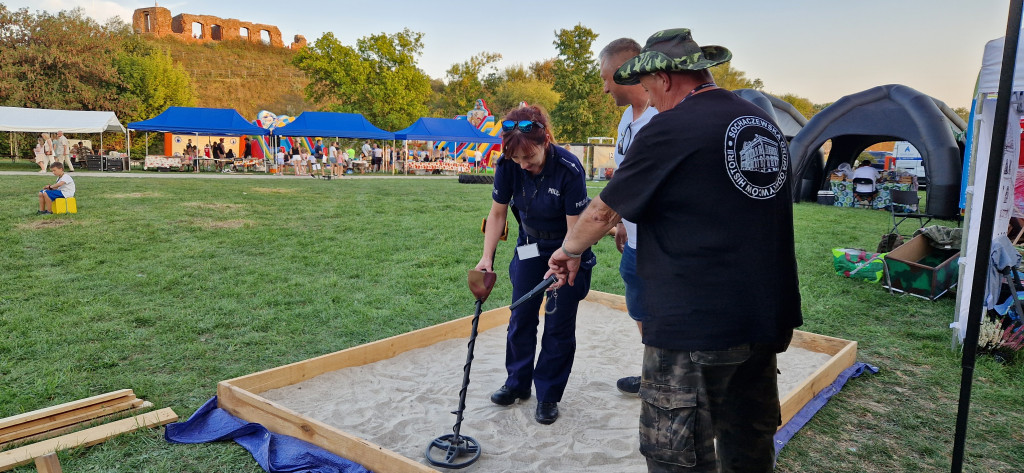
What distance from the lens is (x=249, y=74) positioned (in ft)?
258

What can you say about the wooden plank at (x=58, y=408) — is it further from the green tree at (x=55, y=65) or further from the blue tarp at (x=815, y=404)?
the green tree at (x=55, y=65)

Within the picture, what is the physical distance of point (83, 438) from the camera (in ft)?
9.73

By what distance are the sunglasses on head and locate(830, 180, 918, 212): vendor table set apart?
54.8 ft

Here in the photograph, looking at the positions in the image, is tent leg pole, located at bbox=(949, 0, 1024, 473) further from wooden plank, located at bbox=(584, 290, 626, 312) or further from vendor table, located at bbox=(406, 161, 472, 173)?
vendor table, located at bbox=(406, 161, 472, 173)

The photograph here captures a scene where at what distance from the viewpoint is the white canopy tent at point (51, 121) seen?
23844mm

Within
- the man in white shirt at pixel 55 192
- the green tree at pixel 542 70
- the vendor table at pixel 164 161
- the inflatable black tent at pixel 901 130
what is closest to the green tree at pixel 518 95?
the green tree at pixel 542 70

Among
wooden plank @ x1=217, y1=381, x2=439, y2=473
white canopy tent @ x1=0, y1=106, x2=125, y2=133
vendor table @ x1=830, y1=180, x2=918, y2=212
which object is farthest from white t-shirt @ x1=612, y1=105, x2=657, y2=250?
white canopy tent @ x1=0, y1=106, x2=125, y2=133

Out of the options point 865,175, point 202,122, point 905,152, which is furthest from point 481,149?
point 865,175

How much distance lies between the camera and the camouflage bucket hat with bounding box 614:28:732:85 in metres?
1.95

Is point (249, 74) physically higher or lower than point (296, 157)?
higher

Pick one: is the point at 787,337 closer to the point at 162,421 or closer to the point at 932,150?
the point at 162,421

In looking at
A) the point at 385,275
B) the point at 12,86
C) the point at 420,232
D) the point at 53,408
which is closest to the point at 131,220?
the point at 420,232

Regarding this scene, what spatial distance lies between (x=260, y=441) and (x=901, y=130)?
628 inches

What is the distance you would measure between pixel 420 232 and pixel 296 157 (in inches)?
670
